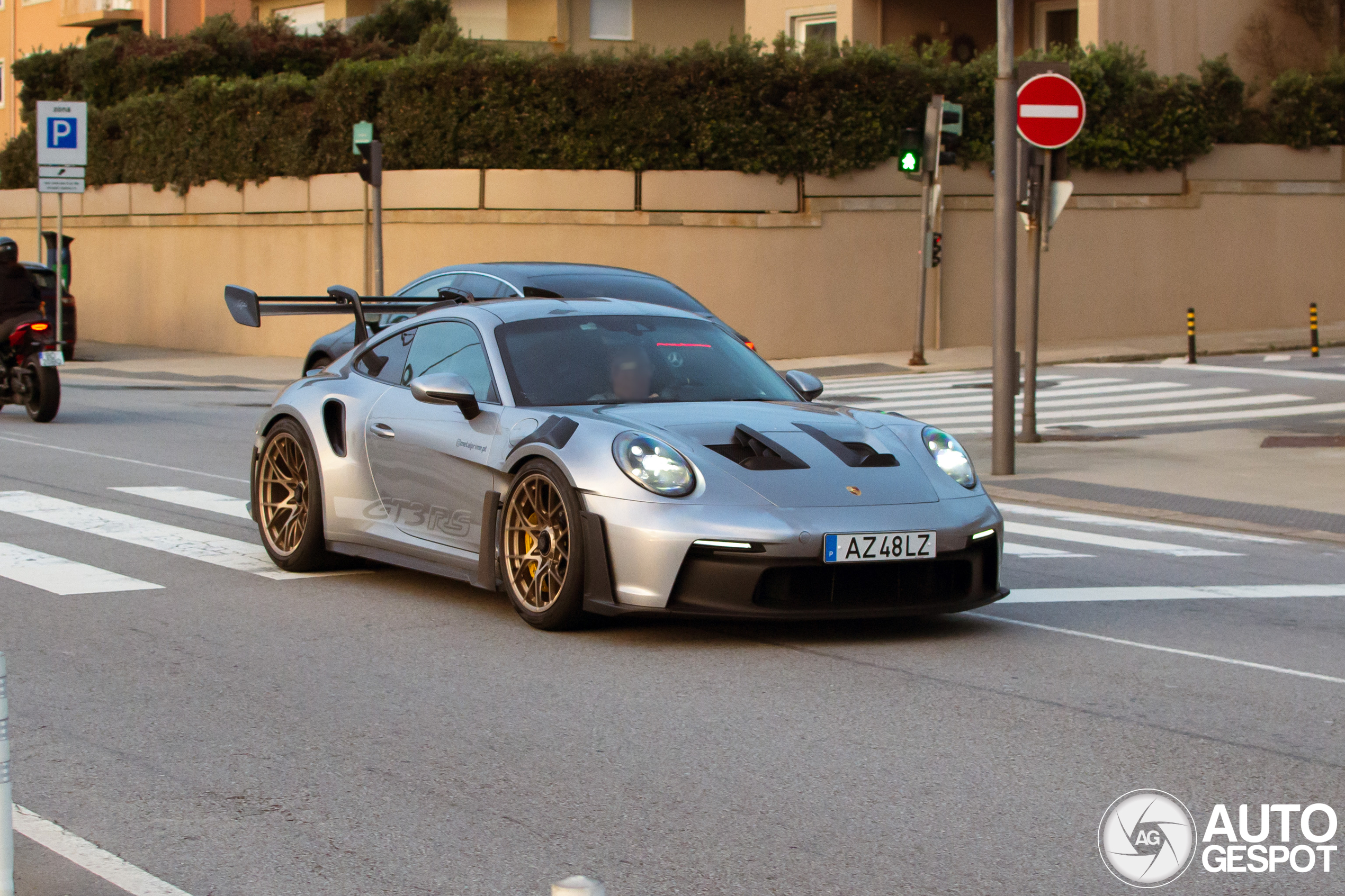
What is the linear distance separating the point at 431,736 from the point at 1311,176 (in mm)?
30362

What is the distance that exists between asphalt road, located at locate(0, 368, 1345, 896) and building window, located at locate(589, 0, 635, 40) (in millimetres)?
34857

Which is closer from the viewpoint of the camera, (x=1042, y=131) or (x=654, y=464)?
(x=654, y=464)

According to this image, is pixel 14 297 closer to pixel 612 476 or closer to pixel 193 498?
pixel 193 498

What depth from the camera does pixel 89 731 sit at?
18.9ft

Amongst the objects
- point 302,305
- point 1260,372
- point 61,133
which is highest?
point 61,133

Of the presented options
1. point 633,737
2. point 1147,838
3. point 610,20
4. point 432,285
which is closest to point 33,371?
point 432,285

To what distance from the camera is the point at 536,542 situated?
7367 millimetres

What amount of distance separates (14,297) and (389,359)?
31.3 ft

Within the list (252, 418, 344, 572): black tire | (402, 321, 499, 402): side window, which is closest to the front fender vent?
(252, 418, 344, 572): black tire

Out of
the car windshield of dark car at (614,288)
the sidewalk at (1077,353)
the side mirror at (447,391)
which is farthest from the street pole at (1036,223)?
the sidewalk at (1077,353)

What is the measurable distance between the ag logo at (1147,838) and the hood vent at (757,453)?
2436mm

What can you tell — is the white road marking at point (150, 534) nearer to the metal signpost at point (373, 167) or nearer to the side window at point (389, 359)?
the side window at point (389, 359)

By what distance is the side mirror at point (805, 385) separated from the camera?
337 inches

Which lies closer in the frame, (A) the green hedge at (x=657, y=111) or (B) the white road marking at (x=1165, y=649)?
(B) the white road marking at (x=1165, y=649)
